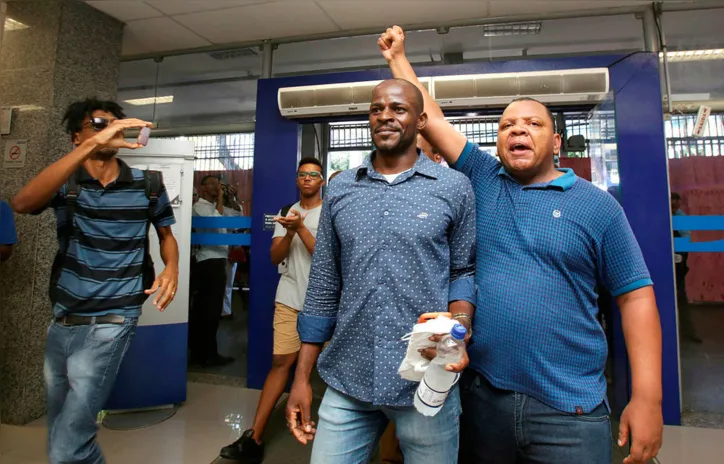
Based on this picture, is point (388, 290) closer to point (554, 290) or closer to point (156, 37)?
point (554, 290)

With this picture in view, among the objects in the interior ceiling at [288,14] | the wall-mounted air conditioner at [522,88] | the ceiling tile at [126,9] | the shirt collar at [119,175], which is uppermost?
the interior ceiling at [288,14]

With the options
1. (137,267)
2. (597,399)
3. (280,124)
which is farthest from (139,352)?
(597,399)

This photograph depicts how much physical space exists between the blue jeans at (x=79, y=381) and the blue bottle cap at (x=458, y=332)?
1443mm

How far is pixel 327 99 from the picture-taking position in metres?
3.39

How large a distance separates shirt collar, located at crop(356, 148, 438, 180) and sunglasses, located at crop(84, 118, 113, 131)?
3.94 ft

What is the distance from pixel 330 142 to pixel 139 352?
3088 millimetres

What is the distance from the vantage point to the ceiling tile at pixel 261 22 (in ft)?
11.2

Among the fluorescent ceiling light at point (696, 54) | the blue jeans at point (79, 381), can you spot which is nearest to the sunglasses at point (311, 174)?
the blue jeans at point (79, 381)

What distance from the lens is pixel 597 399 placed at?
1.16 metres

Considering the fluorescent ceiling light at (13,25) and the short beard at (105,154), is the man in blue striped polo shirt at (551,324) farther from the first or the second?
the fluorescent ceiling light at (13,25)

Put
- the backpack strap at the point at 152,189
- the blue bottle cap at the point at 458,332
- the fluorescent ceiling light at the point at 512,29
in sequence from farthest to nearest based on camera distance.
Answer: the fluorescent ceiling light at the point at 512,29
the backpack strap at the point at 152,189
the blue bottle cap at the point at 458,332

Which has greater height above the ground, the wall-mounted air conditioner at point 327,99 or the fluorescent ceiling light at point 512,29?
the fluorescent ceiling light at point 512,29

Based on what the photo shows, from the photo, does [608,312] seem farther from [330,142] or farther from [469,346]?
[330,142]

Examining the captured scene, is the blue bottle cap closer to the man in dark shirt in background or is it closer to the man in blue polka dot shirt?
the man in blue polka dot shirt
